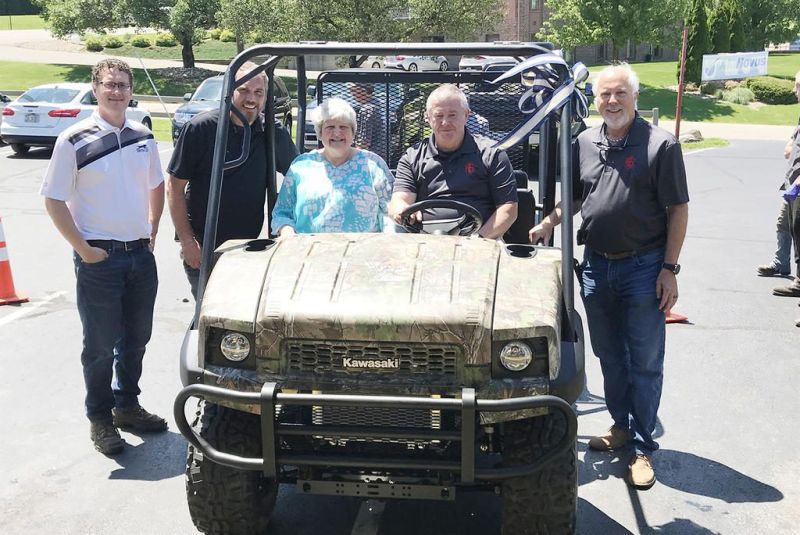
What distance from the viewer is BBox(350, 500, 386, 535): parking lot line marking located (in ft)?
12.8

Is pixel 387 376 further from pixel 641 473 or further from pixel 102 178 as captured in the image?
pixel 102 178

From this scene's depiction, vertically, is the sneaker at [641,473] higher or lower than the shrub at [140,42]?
lower

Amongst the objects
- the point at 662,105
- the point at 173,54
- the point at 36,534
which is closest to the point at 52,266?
the point at 36,534

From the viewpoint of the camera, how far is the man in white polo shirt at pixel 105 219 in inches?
176

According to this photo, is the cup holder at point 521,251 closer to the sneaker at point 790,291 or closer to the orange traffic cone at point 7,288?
the sneaker at point 790,291

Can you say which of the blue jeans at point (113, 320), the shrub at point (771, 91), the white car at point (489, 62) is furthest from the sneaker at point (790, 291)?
the shrub at point (771, 91)

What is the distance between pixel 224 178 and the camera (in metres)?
4.67

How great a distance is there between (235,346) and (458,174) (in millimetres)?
1456

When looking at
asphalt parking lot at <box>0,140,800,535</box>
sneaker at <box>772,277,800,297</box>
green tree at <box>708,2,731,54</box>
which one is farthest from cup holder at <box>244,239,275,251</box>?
green tree at <box>708,2,731,54</box>

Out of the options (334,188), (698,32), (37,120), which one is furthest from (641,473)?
(698,32)

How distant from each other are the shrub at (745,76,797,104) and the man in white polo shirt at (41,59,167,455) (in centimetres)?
2947

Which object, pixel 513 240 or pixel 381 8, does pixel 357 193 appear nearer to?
pixel 513 240

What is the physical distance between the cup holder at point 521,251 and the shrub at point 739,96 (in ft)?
94.5

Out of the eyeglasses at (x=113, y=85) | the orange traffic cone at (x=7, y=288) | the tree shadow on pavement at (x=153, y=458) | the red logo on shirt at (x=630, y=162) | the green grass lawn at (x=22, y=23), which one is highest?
the green grass lawn at (x=22, y=23)
